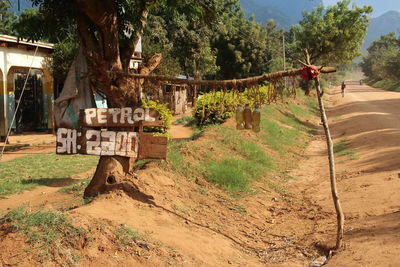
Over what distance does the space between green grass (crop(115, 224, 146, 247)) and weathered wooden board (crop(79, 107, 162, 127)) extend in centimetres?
216

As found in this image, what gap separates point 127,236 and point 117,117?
8.48ft

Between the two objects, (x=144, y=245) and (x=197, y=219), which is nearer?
(x=144, y=245)

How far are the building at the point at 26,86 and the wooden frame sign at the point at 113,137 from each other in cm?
1003

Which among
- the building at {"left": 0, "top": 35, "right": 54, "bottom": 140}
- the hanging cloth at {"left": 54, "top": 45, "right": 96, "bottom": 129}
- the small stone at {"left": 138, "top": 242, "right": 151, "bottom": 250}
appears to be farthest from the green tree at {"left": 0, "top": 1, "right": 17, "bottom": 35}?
the small stone at {"left": 138, "top": 242, "right": 151, "bottom": 250}

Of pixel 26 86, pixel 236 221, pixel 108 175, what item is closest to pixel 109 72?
pixel 108 175

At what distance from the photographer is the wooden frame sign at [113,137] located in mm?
7152

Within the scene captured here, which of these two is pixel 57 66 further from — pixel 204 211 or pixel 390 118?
pixel 390 118

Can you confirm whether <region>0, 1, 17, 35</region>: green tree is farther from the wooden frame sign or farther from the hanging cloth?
the wooden frame sign

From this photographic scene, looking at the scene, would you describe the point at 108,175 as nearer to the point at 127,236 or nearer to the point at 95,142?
the point at 95,142

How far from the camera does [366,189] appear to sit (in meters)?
9.60

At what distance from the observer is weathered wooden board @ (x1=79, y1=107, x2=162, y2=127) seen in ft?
23.6

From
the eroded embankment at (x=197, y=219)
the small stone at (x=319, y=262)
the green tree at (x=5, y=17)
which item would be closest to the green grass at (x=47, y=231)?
the eroded embankment at (x=197, y=219)

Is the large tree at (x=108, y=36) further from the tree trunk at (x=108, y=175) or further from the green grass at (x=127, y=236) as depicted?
the green grass at (x=127, y=236)

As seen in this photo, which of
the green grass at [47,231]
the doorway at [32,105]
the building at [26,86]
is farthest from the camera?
the doorway at [32,105]
